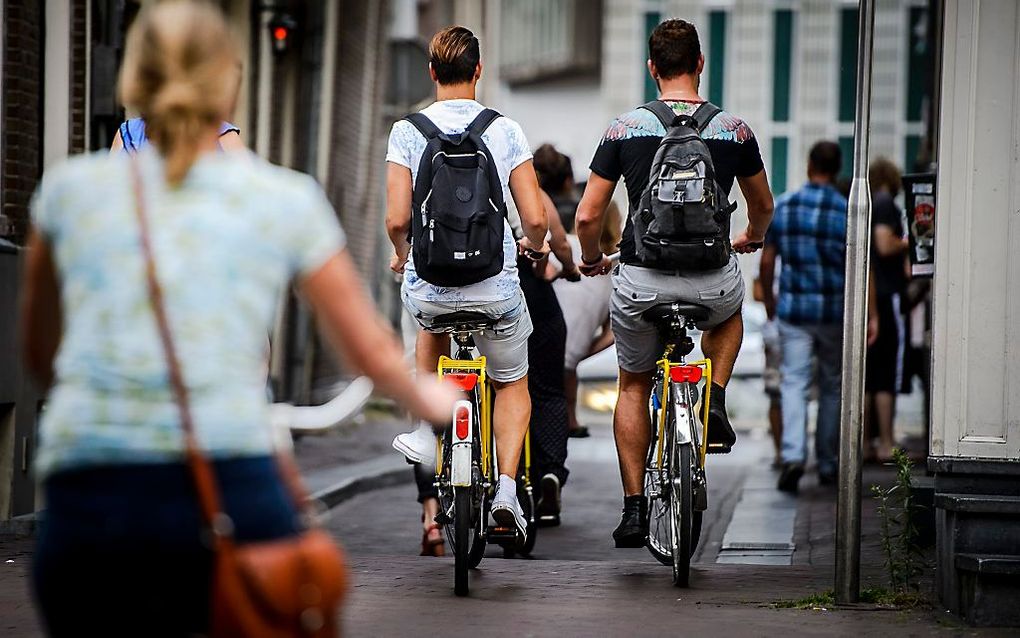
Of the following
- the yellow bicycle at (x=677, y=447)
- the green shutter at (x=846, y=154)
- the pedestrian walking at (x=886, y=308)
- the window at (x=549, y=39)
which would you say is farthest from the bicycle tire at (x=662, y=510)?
the window at (x=549, y=39)

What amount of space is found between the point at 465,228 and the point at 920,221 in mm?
4128

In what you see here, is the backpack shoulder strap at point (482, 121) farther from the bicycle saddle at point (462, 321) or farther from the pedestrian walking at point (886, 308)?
the pedestrian walking at point (886, 308)

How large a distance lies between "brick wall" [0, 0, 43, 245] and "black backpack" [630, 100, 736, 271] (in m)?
3.76

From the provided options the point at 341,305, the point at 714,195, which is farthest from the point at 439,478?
the point at 341,305

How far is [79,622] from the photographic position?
282 centimetres

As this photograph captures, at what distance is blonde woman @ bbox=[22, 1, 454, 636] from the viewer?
2812 mm

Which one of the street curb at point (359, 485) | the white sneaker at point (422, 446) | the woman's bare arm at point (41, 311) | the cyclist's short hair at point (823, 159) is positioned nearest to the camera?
the woman's bare arm at point (41, 311)

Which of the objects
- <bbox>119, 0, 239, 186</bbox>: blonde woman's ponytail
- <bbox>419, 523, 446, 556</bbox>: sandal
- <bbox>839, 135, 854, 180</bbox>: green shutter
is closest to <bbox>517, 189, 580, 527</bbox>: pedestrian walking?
<bbox>419, 523, 446, 556</bbox>: sandal

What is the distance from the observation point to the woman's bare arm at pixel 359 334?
2.99 metres

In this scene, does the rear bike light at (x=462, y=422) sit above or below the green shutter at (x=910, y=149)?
below

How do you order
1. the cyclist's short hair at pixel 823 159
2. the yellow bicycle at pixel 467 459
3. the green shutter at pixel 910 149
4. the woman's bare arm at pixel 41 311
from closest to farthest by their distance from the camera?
1. the woman's bare arm at pixel 41 311
2. the yellow bicycle at pixel 467 459
3. the cyclist's short hair at pixel 823 159
4. the green shutter at pixel 910 149

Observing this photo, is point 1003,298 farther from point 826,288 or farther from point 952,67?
point 826,288

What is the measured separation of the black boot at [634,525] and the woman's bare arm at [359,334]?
3.92 metres

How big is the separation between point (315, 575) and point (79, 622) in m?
0.37
